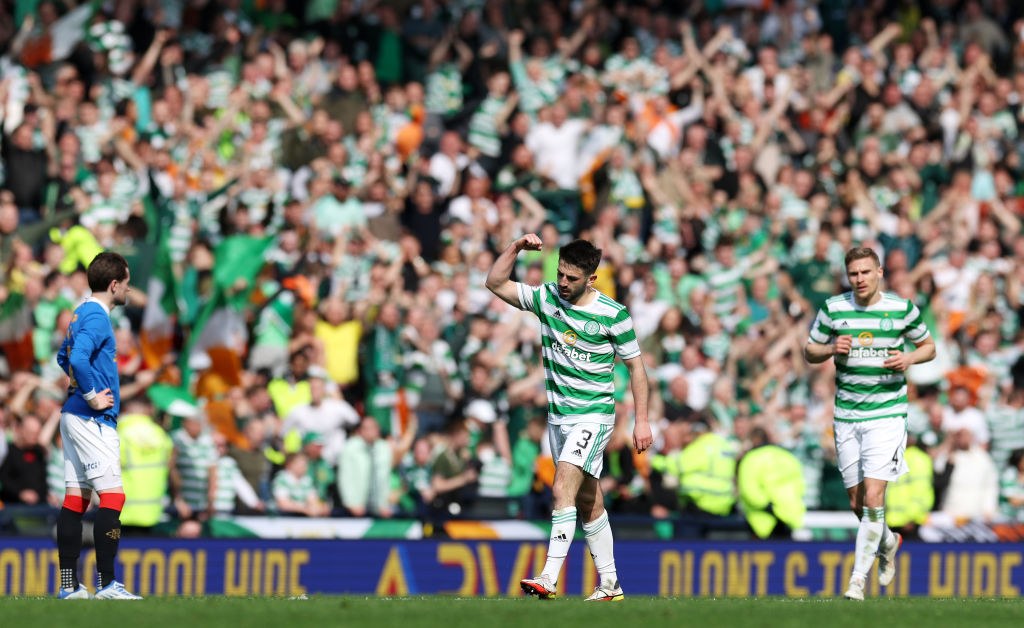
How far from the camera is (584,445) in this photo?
10.0 meters

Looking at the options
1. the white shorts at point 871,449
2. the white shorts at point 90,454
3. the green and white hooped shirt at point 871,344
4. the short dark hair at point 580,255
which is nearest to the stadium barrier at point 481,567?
the white shorts at point 871,449

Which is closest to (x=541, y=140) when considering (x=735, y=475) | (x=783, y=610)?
(x=735, y=475)

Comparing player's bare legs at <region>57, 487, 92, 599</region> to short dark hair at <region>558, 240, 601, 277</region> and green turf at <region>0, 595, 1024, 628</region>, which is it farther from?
short dark hair at <region>558, 240, 601, 277</region>

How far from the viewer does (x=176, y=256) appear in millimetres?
17391

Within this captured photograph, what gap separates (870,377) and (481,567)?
5.08 m

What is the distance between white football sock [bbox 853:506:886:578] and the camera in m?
10.9

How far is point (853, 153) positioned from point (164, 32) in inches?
366

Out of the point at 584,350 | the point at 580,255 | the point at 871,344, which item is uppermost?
the point at 580,255

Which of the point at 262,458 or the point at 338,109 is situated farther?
the point at 338,109

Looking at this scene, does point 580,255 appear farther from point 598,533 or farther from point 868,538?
point 868,538

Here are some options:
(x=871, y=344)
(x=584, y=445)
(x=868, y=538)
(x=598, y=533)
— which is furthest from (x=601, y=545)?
(x=871, y=344)

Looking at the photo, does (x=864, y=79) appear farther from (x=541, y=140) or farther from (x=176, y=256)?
(x=176, y=256)

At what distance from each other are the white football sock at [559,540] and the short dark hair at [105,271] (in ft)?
10.4

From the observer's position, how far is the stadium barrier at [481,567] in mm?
14188
